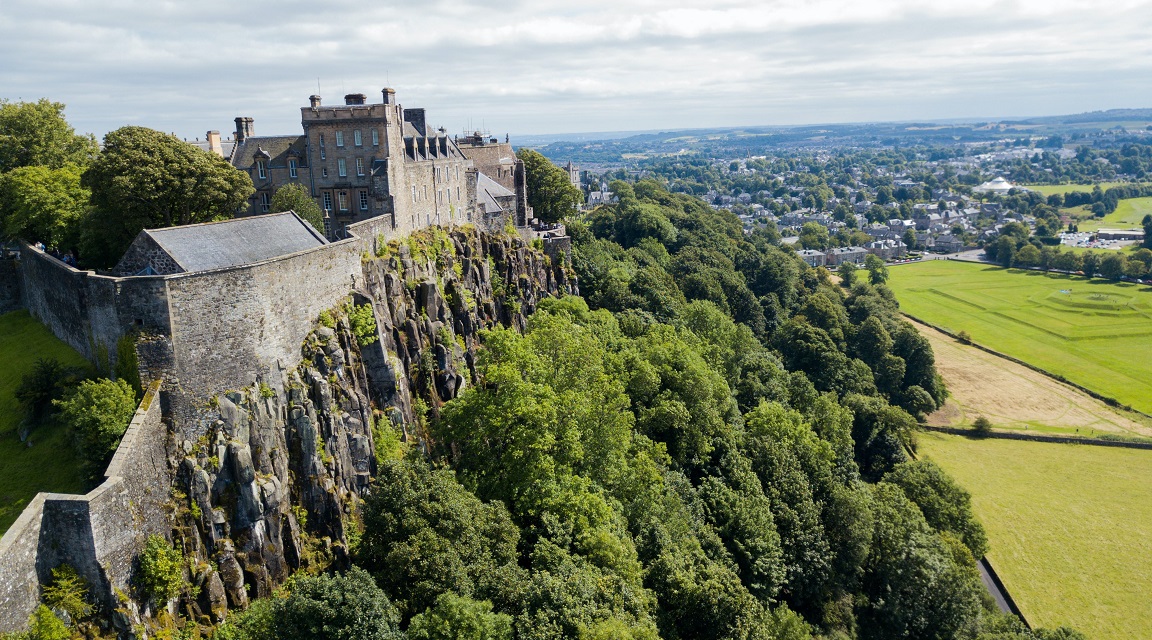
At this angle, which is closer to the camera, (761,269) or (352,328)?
(352,328)

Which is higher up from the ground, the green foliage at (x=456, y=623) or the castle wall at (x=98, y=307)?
the castle wall at (x=98, y=307)

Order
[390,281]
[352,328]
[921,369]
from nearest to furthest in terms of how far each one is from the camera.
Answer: [352,328], [390,281], [921,369]

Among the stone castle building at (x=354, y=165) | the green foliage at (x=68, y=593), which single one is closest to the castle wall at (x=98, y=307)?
the green foliage at (x=68, y=593)

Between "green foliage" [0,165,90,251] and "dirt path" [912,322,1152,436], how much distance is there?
9133 centimetres

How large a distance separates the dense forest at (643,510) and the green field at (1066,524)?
6341 mm

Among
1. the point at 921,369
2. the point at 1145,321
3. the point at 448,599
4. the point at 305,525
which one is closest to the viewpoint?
the point at 448,599

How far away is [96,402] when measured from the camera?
2780 cm

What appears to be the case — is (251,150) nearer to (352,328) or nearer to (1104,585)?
(352,328)

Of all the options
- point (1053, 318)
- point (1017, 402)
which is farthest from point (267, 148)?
point (1053, 318)

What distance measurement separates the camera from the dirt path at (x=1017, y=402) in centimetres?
9550

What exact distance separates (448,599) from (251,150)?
42604mm

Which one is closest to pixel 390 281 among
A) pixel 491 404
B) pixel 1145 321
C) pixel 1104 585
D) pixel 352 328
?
pixel 352 328

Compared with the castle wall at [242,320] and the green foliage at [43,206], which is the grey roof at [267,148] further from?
the castle wall at [242,320]

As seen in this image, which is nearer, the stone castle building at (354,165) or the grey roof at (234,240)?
the grey roof at (234,240)
